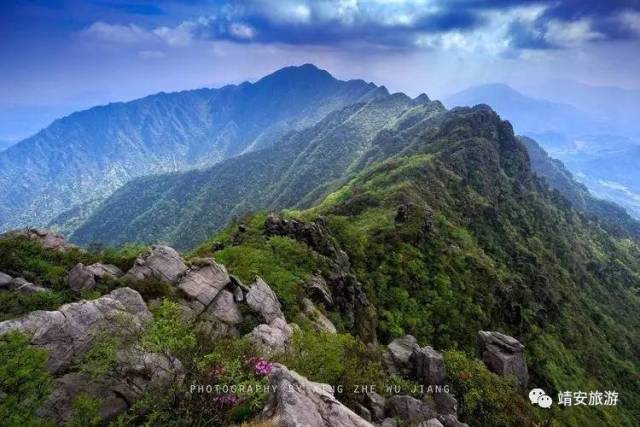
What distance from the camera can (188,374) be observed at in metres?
19.0

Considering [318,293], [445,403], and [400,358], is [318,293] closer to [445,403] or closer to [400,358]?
[400,358]

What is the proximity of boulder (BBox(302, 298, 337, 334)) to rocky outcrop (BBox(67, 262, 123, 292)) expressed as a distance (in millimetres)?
16563

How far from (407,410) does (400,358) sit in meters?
10.7

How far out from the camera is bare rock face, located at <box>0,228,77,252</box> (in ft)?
102

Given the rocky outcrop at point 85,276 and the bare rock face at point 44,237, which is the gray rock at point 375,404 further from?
the bare rock face at point 44,237

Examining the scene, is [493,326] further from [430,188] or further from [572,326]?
[430,188]

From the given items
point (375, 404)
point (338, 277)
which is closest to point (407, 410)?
point (375, 404)

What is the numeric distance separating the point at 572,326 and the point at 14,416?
9399 cm

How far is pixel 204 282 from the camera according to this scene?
106 feet

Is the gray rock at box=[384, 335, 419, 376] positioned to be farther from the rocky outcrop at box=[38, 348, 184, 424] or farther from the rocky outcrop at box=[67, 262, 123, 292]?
the rocky outcrop at box=[67, 262, 123, 292]

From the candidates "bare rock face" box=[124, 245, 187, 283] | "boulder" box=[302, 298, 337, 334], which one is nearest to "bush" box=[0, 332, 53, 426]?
"bare rock face" box=[124, 245, 187, 283]

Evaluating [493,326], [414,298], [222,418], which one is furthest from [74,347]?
[493,326]

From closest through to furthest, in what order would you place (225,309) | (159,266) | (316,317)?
(225,309) → (159,266) → (316,317)

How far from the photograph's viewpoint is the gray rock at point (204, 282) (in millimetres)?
30906
